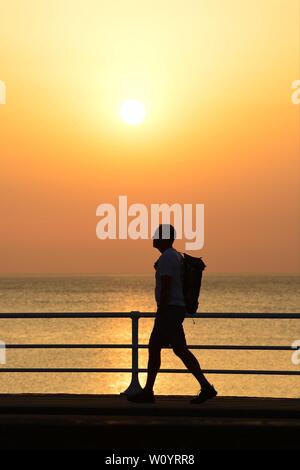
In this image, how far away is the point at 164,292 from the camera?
11812 mm

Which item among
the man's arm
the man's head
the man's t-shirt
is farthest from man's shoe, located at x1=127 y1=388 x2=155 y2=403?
the man's head

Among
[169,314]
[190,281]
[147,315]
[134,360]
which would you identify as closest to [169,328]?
[169,314]

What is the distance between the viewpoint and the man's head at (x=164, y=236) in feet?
39.2

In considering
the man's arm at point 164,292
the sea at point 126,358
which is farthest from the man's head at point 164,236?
the sea at point 126,358

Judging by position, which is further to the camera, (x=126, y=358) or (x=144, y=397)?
(x=126, y=358)

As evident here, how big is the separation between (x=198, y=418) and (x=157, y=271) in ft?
6.18

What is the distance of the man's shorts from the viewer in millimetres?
11891

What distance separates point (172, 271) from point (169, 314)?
0.52 meters

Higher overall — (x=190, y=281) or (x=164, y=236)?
(x=164, y=236)

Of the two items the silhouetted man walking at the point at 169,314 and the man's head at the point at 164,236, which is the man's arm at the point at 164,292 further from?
the man's head at the point at 164,236

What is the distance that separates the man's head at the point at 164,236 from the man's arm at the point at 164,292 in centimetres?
41

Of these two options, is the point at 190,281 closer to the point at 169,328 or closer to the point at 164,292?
the point at 164,292

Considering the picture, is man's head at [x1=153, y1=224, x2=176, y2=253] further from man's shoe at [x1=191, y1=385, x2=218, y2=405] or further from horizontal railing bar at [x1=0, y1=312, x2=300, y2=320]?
man's shoe at [x1=191, y1=385, x2=218, y2=405]

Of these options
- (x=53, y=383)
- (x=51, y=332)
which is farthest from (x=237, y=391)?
(x=51, y=332)
